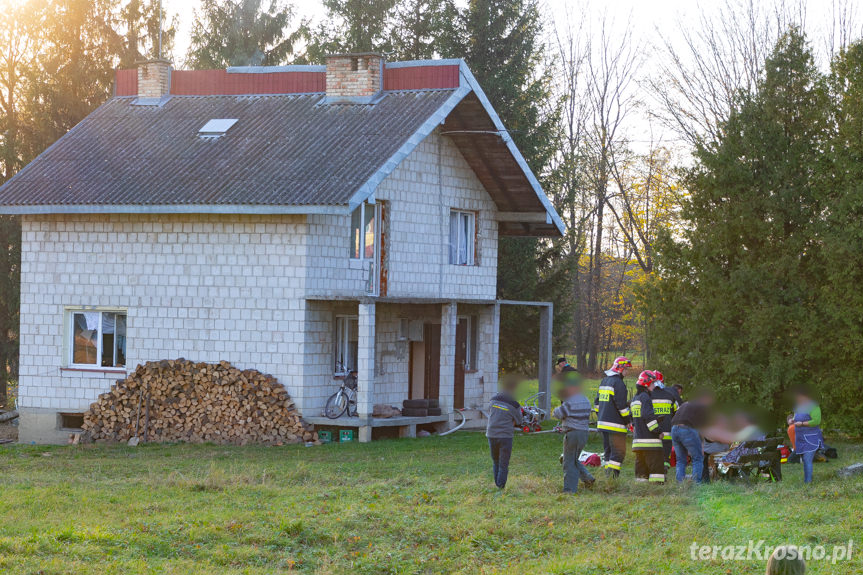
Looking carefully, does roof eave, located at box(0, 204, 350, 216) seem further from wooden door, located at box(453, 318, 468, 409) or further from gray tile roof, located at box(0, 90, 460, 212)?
wooden door, located at box(453, 318, 468, 409)

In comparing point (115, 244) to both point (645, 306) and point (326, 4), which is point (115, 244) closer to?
point (645, 306)

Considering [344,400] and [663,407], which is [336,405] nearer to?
[344,400]

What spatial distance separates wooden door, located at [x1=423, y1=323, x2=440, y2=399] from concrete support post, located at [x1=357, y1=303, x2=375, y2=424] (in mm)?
4824

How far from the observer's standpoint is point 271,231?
2184 cm

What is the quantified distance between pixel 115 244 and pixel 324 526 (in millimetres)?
A: 13161

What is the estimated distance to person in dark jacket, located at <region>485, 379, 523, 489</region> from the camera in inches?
570

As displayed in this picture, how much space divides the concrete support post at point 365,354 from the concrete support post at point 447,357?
2628 mm

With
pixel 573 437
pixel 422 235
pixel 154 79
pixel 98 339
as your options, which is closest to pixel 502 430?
pixel 573 437

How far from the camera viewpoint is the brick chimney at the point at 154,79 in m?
26.7

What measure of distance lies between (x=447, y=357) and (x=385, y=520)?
1185 centimetres

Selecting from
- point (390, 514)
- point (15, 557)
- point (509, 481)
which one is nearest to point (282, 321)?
point (509, 481)

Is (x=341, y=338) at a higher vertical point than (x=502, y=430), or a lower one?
higher

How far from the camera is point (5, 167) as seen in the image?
31188mm

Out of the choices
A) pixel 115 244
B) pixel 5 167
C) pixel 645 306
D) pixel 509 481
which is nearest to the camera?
pixel 509 481
